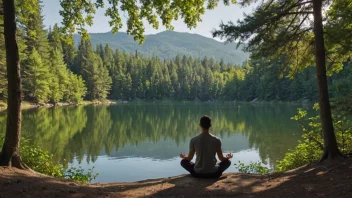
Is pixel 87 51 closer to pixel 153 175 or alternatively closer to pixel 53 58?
pixel 53 58

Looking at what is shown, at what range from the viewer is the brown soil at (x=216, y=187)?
5504 mm

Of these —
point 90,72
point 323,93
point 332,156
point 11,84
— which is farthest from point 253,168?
point 90,72

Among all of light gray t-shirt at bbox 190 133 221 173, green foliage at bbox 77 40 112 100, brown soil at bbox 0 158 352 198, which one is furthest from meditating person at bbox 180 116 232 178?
green foliage at bbox 77 40 112 100

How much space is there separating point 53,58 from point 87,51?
22.9 m

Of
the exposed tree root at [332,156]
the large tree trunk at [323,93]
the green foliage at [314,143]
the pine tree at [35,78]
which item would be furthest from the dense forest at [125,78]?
the exposed tree root at [332,156]

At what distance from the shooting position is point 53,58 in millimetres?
65125

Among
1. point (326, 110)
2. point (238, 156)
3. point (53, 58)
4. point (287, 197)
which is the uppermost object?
point (53, 58)

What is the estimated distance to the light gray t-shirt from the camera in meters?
6.96

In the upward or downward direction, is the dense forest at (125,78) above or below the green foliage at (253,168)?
above

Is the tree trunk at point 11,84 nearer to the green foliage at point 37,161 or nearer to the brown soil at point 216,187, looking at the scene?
the brown soil at point 216,187

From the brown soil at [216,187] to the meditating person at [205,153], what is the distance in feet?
0.66

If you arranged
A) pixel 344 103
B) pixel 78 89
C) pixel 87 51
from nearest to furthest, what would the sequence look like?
pixel 344 103 → pixel 78 89 → pixel 87 51

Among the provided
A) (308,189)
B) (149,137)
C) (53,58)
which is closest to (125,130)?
(149,137)

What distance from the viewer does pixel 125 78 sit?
104 m
